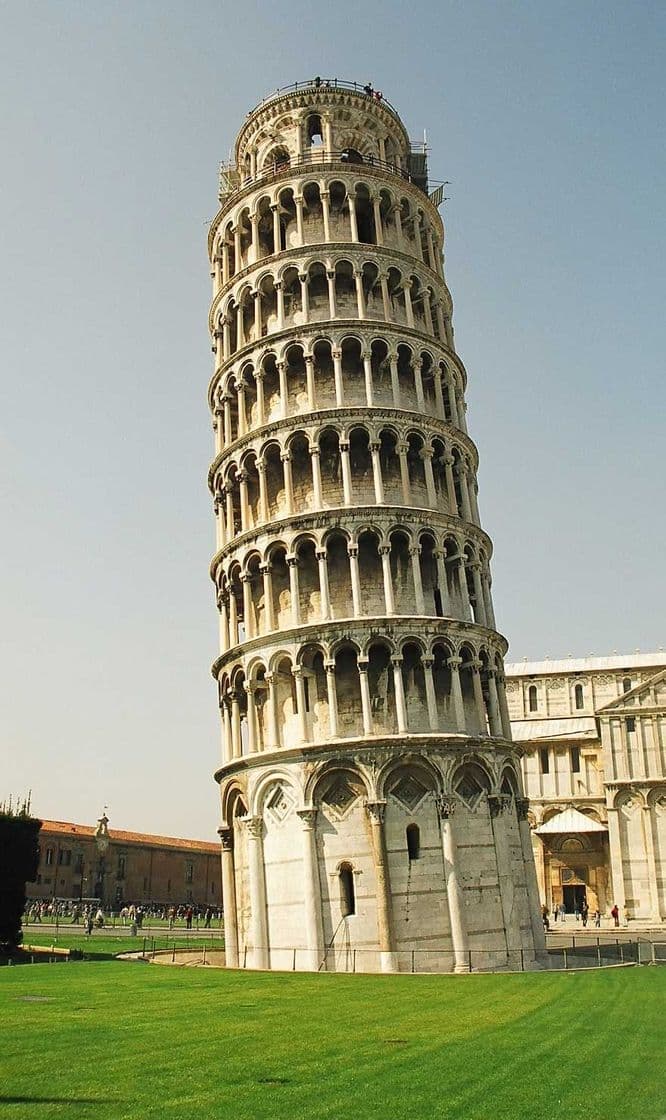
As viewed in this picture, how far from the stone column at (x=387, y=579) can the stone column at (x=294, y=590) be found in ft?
10.8

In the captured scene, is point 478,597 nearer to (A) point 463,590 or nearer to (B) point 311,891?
(A) point 463,590

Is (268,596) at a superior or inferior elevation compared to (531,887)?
superior

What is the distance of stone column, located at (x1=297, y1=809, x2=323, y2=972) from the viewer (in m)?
31.9

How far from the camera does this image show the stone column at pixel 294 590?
118 ft

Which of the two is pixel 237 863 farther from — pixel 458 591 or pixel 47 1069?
pixel 47 1069

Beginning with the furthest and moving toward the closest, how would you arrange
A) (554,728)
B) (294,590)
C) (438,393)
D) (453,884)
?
(554,728), (438,393), (294,590), (453,884)

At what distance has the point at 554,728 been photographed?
277 ft

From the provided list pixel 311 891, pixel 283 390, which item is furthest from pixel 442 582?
pixel 311 891

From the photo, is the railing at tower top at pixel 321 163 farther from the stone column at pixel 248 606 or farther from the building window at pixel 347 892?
the building window at pixel 347 892

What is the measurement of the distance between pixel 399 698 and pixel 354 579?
15.6ft

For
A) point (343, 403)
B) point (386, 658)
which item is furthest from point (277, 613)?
point (343, 403)

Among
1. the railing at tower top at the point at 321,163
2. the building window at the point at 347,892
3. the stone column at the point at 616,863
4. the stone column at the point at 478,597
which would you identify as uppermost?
the railing at tower top at the point at 321,163

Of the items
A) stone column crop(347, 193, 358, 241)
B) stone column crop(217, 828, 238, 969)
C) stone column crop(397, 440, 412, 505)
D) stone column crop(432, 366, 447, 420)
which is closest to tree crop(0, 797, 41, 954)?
stone column crop(217, 828, 238, 969)

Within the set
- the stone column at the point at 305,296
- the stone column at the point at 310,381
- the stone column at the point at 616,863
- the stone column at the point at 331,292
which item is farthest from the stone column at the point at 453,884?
the stone column at the point at 616,863
